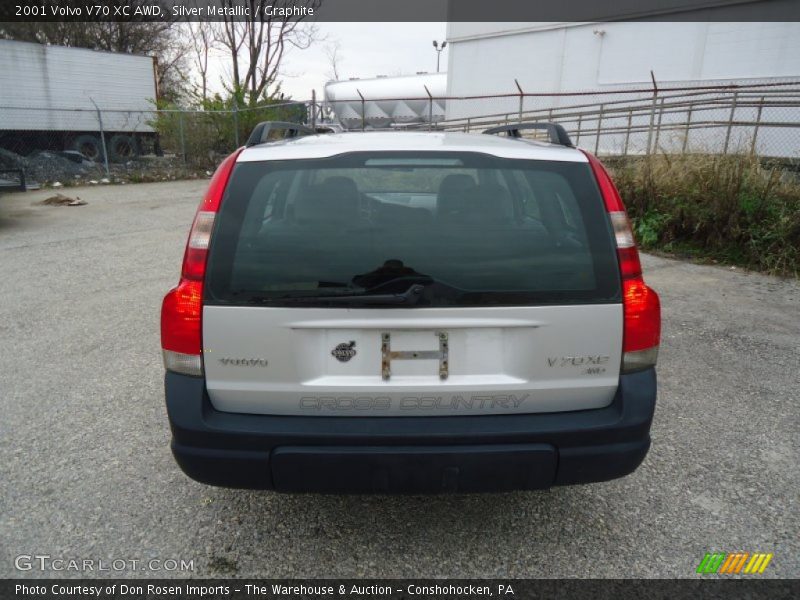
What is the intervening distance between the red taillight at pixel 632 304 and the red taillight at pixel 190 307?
1465mm

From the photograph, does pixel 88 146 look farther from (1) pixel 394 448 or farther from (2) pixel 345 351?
(1) pixel 394 448

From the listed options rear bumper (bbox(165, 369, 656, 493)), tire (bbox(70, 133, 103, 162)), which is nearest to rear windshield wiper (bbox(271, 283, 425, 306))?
rear bumper (bbox(165, 369, 656, 493))

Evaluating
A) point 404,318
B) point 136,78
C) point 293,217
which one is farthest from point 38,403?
point 136,78

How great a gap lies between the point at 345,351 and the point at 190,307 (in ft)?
1.87

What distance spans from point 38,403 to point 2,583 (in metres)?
1.63

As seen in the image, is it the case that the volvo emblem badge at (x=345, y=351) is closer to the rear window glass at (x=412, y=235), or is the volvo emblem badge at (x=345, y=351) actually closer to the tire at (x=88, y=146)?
the rear window glass at (x=412, y=235)

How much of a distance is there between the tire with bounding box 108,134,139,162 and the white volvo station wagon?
2029cm

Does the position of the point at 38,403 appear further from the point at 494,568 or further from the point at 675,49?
the point at 675,49

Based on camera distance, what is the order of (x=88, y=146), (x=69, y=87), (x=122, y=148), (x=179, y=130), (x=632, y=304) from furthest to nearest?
(x=122, y=148)
(x=88, y=146)
(x=179, y=130)
(x=69, y=87)
(x=632, y=304)

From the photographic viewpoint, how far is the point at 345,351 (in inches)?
78.7

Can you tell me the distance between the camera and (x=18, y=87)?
1714cm

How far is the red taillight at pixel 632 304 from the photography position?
6.75ft

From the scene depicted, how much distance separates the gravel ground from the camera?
233cm

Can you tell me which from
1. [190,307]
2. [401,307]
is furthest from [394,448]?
[190,307]
